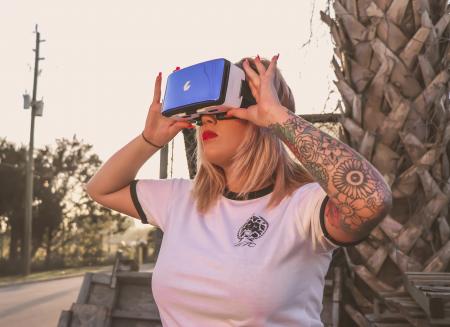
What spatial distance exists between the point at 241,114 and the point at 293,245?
1.48 feet

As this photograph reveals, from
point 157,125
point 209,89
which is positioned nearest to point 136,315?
point 157,125

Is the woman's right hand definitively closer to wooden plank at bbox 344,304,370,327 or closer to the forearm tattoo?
the forearm tattoo

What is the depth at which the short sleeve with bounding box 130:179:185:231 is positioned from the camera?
2.24 meters

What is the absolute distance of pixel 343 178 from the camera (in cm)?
163

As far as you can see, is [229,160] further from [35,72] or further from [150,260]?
[150,260]

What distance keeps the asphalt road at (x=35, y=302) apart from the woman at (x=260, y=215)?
8081 mm

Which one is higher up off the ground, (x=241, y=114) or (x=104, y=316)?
(x=241, y=114)

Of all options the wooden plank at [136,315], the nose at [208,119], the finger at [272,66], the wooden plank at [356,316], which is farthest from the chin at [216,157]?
the wooden plank at [136,315]

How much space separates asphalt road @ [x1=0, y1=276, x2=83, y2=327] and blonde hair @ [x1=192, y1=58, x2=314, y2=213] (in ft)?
26.5

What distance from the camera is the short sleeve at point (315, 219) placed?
1.72 m

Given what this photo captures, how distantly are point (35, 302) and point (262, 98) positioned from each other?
11530 mm

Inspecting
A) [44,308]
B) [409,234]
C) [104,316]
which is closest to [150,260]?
[44,308]

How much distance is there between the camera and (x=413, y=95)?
3062mm

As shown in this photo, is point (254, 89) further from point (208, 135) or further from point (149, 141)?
point (149, 141)
